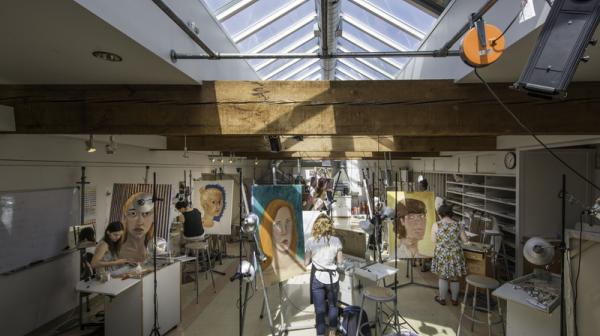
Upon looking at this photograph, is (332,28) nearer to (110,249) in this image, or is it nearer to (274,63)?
(274,63)

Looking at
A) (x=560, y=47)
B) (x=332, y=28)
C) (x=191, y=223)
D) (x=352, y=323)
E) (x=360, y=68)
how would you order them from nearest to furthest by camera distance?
(x=560, y=47)
(x=352, y=323)
(x=332, y=28)
(x=191, y=223)
(x=360, y=68)

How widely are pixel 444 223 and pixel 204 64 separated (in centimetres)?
393

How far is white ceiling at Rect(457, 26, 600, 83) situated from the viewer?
147 centimetres

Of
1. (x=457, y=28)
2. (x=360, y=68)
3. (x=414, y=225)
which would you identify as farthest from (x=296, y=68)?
(x=457, y=28)

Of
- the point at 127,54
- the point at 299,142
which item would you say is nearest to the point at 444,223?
the point at 299,142

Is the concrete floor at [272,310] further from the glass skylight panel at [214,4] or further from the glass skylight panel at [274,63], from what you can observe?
the glass skylight panel at [214,4]

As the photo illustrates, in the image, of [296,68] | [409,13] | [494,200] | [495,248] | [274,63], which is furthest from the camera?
[494,200]

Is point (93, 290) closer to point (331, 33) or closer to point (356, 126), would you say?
point (356, 126)

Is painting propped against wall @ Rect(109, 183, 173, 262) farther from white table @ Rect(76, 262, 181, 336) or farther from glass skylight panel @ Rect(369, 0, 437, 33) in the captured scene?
glass skylight panel @ Rect(369, 0, 437, 33)

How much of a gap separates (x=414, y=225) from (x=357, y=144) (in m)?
1.77

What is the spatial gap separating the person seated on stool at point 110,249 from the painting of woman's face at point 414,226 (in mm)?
4146

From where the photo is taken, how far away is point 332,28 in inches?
144

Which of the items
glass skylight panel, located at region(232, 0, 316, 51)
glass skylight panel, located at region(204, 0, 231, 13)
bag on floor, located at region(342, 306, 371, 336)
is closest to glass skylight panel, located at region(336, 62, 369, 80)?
glass skylight panel, located at region(232, 0, 316, 51)

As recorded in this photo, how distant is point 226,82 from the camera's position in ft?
7.77
